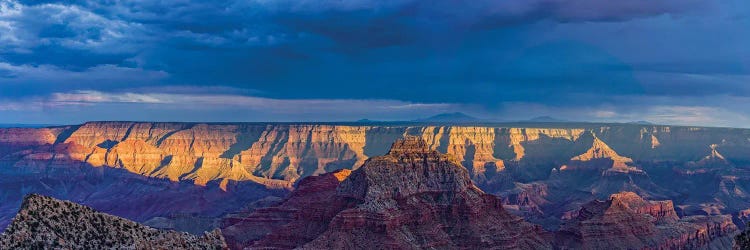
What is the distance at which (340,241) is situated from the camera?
108 m

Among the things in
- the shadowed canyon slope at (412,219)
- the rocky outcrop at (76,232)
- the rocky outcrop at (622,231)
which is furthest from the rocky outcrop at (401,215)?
the rocky outcrop at (76,232)

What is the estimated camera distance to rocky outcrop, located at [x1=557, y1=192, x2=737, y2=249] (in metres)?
138

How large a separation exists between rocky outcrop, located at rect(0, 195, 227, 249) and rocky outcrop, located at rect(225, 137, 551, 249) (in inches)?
2568

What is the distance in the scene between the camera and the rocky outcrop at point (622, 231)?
451 ft

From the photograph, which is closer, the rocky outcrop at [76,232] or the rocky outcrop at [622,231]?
the rocky outcrop at [76,232]

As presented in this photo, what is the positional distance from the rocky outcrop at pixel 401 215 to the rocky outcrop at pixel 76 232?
6522cm

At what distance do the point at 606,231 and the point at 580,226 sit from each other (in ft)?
16.0

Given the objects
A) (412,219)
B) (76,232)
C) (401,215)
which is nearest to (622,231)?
(412,219)

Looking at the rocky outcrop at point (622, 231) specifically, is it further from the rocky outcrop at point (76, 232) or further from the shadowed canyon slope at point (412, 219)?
the rocky outcrop at point (76, 232)

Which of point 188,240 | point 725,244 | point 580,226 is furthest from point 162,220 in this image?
point 188,240

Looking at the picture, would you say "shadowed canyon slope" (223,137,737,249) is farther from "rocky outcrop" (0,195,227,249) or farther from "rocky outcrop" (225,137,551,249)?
"rocky outcrop" (0,195,227,249)

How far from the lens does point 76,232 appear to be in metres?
41.1

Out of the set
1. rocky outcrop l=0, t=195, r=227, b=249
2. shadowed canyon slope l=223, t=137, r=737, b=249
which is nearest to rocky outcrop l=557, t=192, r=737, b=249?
shadowed canyon slope l=223, t=137, r=737, b=249

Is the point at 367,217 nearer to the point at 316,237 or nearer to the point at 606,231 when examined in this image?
the point at 316,237
